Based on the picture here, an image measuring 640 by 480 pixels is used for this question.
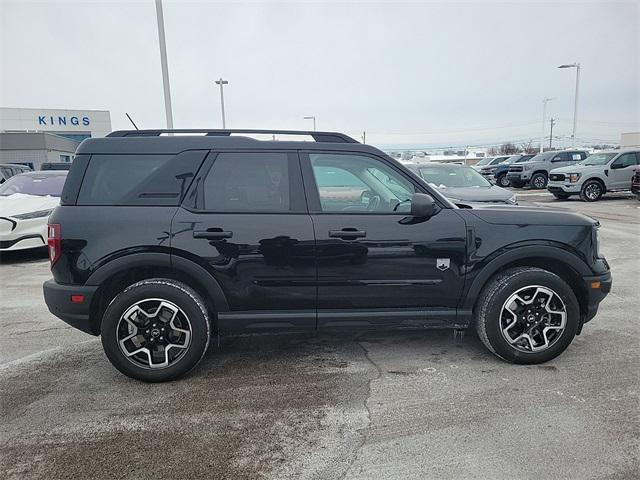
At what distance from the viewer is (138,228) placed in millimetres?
3291

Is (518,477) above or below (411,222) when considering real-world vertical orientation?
below

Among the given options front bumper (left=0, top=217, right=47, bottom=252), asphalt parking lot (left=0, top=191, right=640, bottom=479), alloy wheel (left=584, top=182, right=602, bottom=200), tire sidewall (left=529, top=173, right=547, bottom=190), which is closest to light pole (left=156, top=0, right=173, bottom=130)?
front bumper (left=0, top=217, right=47, bottom=252)

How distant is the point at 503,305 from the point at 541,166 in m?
21.5

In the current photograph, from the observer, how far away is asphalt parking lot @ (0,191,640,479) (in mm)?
2475

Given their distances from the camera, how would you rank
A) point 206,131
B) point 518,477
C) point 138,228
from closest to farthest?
point 518,477
point 138,228
point 206,131

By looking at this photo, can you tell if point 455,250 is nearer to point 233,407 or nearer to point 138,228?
point 233,407

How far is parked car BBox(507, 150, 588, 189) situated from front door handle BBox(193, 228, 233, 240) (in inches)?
883

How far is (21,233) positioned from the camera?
762cm

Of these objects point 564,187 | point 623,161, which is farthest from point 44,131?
point 623,161

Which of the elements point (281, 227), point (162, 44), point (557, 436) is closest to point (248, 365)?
point (281, 227)

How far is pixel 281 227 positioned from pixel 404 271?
105 centimetres

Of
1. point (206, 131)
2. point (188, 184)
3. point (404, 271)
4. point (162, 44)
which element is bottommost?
point (404, 271)

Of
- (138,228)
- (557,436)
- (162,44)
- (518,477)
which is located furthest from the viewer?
(162,44)

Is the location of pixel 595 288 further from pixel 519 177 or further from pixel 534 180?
pixel 519 177
